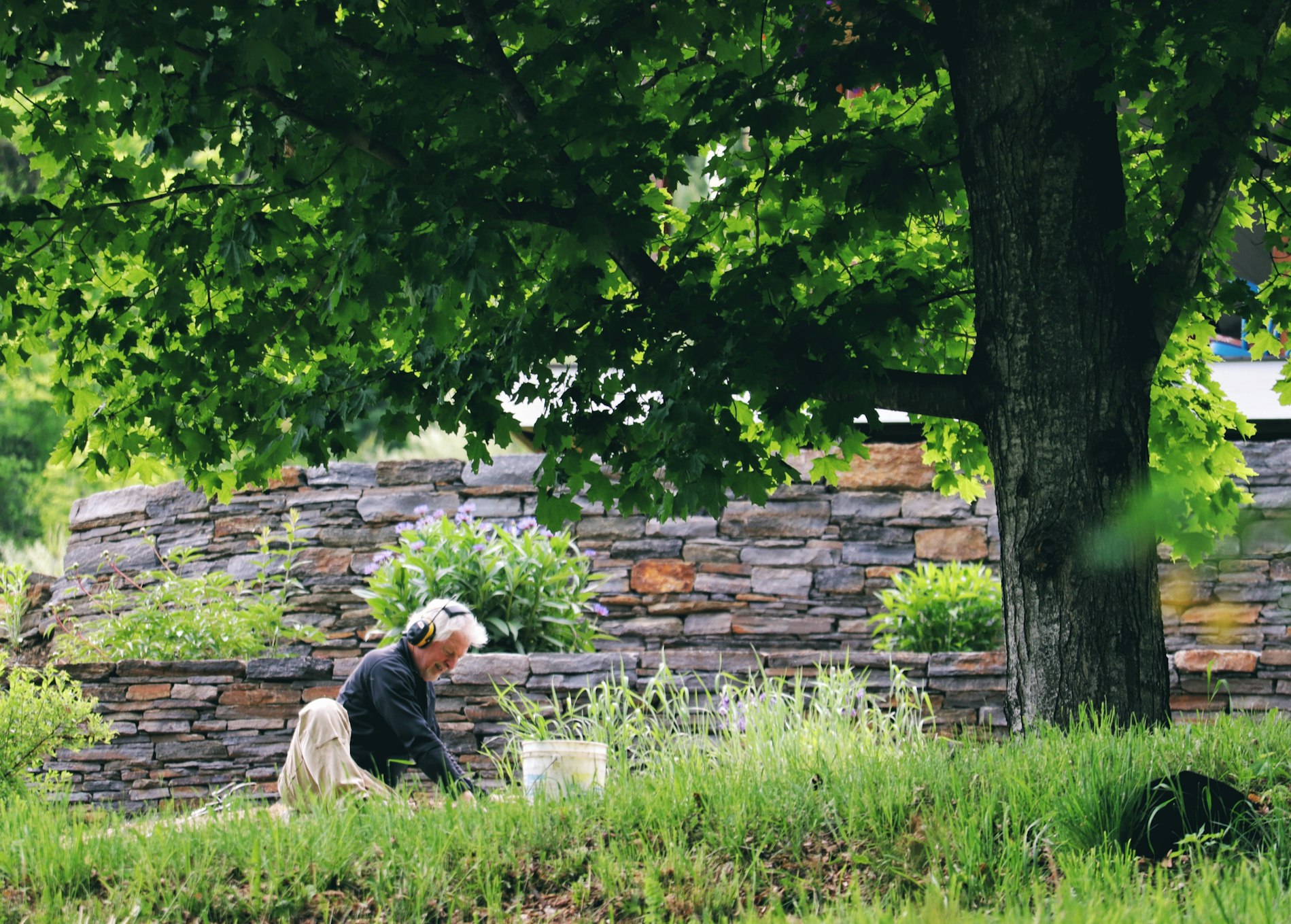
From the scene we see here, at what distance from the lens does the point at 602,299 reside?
413 centimetres

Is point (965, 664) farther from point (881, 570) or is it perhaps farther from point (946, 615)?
point (881, 570)

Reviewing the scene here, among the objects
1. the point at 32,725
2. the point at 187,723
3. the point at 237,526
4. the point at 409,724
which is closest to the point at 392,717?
the point at 409,724

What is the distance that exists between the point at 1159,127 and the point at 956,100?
0.71 metres

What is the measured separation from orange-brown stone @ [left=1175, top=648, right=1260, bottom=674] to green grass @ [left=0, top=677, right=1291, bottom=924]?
342cm

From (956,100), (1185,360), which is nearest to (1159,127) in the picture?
(956,100)

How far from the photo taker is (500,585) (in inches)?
300

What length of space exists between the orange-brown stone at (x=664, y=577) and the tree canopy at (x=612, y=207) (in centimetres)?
388

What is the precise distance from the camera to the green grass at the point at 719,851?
2.96 m

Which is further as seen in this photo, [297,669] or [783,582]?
[783,582]

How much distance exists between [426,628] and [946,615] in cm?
355

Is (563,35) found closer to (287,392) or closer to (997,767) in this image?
(287,392)

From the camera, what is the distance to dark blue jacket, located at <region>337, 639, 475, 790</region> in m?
5.35

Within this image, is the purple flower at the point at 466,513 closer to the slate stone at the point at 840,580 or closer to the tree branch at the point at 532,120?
the slate stone at the point at 840,580

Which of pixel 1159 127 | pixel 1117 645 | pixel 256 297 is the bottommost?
pixel 1117 645
